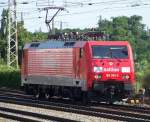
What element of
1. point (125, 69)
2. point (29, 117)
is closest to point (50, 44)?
point (125, 69)

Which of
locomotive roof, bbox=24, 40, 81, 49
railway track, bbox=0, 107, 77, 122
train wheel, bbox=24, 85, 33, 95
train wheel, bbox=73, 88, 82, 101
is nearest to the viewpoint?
railway track, bbox=0, 107, 77, 122

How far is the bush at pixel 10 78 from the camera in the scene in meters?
48.4

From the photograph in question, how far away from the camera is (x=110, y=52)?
27.4m

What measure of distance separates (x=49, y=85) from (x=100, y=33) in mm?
3789

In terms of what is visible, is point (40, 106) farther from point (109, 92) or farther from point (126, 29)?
point (126, 29)

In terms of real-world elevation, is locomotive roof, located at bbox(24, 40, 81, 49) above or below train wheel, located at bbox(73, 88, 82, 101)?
above

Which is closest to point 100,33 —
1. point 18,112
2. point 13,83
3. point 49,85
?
point 49,85

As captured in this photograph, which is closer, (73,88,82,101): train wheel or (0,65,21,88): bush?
(73,88,82,101): train wheel

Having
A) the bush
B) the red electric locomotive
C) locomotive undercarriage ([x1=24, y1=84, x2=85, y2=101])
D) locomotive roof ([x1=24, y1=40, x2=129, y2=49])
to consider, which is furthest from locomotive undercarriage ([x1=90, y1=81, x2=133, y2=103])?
the bush

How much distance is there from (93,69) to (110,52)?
117 cm

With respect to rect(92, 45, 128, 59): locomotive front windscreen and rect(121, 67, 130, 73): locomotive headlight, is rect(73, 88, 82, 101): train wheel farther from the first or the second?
rect(121, 67, 130, 73): locomotive headlight

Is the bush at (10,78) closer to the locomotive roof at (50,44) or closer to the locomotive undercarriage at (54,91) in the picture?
the locomotive undercarriage at (54,91)

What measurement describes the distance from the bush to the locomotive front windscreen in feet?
67.5

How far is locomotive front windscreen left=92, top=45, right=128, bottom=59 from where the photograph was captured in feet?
89.5
